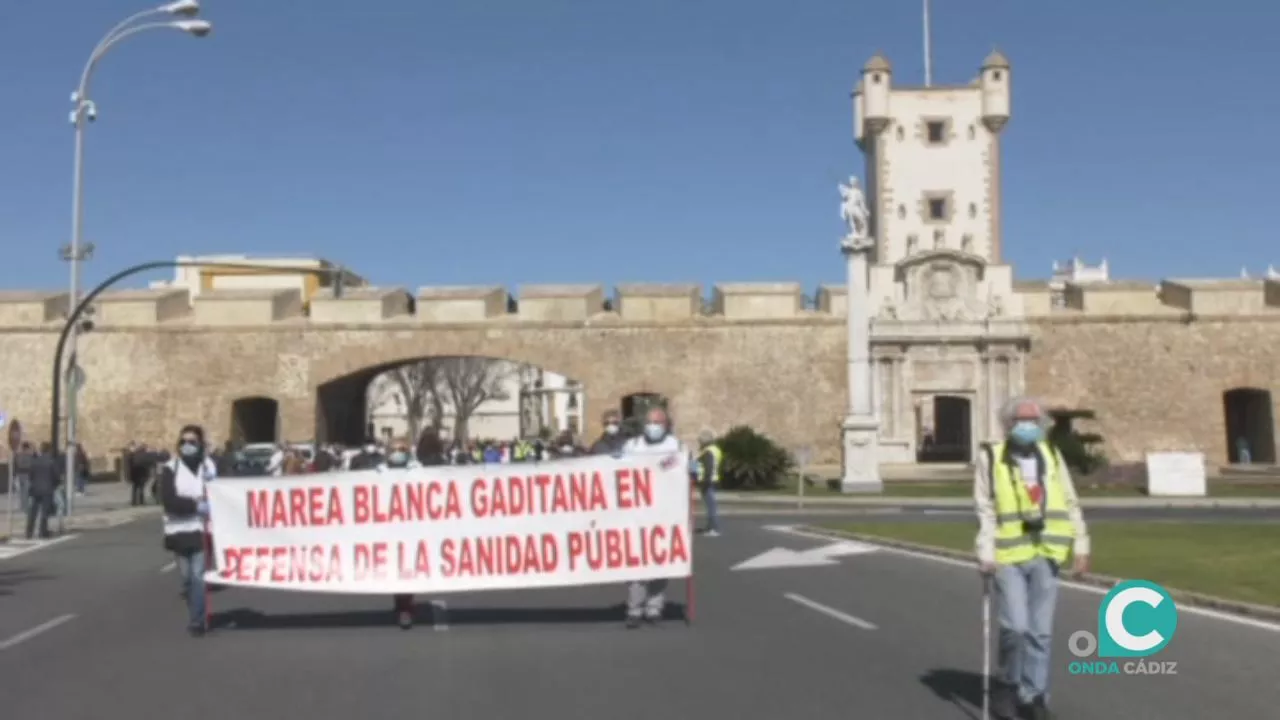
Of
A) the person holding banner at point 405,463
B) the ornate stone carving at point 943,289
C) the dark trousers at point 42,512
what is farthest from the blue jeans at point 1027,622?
the ornate stone carving at point 943,289

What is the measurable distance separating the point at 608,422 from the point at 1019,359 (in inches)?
1402

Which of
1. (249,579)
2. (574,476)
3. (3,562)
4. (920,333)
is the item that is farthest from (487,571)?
(920,333)

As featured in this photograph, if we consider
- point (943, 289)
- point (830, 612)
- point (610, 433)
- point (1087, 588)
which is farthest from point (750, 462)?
point (830, 612)

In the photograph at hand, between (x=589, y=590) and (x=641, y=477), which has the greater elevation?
(x=641, y=477)

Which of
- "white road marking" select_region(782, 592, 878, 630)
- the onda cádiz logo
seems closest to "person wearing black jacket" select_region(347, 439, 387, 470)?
"white road marking" select_region(782, 592, 878, 630)

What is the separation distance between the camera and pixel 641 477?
1227cm

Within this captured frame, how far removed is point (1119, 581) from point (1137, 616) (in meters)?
6.58

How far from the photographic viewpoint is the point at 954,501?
34.3m

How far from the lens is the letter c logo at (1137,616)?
7.62 metres

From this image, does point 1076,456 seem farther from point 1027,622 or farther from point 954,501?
point 1027,622

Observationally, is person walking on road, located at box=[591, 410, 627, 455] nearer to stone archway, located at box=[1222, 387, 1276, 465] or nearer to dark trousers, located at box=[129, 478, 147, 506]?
dark trousers, located at box=[129, 478, 147, 506]

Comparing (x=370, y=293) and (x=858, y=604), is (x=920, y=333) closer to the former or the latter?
(x=370, y=293)

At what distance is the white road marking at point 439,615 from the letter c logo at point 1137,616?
5973 millimetres

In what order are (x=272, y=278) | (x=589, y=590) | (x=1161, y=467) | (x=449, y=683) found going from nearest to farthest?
(x=449, y=683)
(x=589, y=590)
(x=1161, y=467)
(x=272, y=278)
